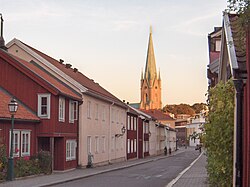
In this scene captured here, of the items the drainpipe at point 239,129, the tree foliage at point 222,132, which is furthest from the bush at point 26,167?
the drainpipe at point 239,129

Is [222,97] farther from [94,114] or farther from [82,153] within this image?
[94,114]

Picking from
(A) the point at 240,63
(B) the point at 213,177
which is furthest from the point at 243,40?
(B) the point at 213,177

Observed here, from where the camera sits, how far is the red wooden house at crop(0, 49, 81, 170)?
3044cm

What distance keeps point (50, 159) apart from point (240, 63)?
66.6ft

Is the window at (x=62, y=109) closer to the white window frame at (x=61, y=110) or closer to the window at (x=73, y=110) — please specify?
the white window frame at (x=61, y=110)

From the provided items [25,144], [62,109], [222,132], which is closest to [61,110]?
[62,109]

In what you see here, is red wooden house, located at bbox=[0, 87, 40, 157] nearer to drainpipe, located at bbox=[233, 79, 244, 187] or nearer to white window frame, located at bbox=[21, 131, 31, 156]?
white window frame, located at bbox=[21, 131, 31, 156]

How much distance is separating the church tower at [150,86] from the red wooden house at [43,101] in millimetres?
129720

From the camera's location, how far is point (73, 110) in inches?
1367

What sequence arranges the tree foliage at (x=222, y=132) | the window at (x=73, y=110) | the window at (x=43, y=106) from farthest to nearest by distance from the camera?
the window at (x=73, y=110) → the window at (x=43, y=106) → the tree foliage at (x=222, y=132)

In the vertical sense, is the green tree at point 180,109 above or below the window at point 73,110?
above

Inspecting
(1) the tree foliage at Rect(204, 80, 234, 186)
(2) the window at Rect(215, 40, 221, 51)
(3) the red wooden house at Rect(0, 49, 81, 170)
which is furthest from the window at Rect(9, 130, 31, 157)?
(1) the tree foliage at Rect(204, 80, 234, 186)

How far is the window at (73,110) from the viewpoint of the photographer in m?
34.1

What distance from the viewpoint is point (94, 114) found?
132 feet
